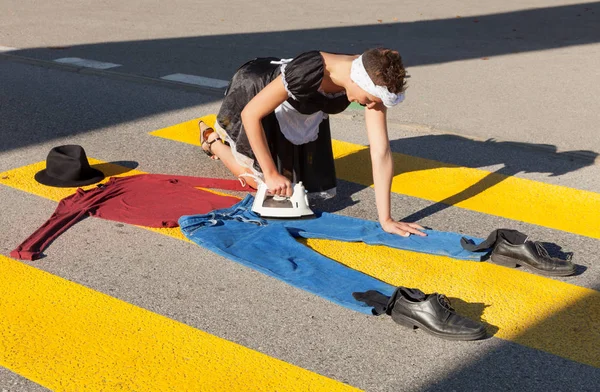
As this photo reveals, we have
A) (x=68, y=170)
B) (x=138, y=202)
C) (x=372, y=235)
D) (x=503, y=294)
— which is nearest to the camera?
(x=503, y=294)

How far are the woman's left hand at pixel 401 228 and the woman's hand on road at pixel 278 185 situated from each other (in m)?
0.56

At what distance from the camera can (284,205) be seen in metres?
4.70

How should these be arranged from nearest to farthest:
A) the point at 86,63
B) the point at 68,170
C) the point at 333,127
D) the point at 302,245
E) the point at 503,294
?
the point at 503,294
the point at 302,245
the point at 68,170
the point at 333,127
the point at 86,63

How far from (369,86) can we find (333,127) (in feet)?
9.06

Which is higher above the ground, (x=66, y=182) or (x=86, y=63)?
(x=86, y=63)

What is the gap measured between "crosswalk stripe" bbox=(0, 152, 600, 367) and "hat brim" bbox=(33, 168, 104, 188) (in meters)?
0.99

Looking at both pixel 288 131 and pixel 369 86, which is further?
pixel 288 131

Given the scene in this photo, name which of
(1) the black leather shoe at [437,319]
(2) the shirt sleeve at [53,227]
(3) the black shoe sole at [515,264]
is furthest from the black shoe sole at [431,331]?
(2) the shirt sleeve at [53,227]

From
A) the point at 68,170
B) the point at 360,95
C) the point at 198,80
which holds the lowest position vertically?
the point at 68,170

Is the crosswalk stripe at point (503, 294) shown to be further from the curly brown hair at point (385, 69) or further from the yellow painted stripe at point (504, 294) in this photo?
the curly brown hair at point (385, 69)

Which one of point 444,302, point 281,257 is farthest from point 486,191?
point 444,302


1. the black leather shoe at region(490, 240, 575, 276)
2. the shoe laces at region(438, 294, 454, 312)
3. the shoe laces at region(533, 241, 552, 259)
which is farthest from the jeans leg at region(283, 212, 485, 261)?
the shoe laces at region(438, 294, 454, 312)

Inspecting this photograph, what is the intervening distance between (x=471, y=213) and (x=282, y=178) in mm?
1229

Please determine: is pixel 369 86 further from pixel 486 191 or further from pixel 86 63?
pixel 86 63
